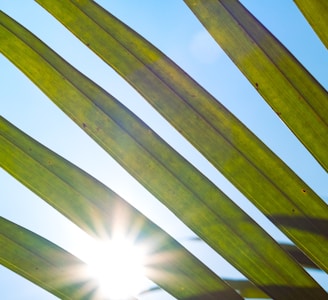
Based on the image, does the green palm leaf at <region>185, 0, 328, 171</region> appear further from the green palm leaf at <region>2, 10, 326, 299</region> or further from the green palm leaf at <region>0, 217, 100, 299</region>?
the green palm leaf at <region>0, 217, 100, 299</region>

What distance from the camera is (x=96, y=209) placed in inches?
37.2

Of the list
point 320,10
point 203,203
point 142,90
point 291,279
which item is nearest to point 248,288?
point 291,279

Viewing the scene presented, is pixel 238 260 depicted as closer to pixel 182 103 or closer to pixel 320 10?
pixel 182 103

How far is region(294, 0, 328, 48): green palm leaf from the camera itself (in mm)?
1050

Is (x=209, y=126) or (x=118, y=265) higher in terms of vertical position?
(x=209, y=126)

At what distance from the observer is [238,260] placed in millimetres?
990

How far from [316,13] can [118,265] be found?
0.74 m

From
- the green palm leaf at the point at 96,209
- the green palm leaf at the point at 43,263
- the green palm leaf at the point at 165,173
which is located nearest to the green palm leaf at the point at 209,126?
the green palm leaf at the point at 165,173

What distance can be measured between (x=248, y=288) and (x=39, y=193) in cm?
54

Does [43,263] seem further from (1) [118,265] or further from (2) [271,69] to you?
(2) [271,69]

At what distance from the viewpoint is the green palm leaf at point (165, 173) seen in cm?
96

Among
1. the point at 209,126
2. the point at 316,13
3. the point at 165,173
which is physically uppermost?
the point at 316,13

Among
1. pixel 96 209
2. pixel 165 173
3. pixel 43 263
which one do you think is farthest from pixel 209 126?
pixel 43 263

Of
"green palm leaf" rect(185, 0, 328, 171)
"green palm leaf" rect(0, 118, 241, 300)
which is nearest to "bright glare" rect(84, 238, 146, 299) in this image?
"green palm leaf" rect(0, 118, 241, 300)
